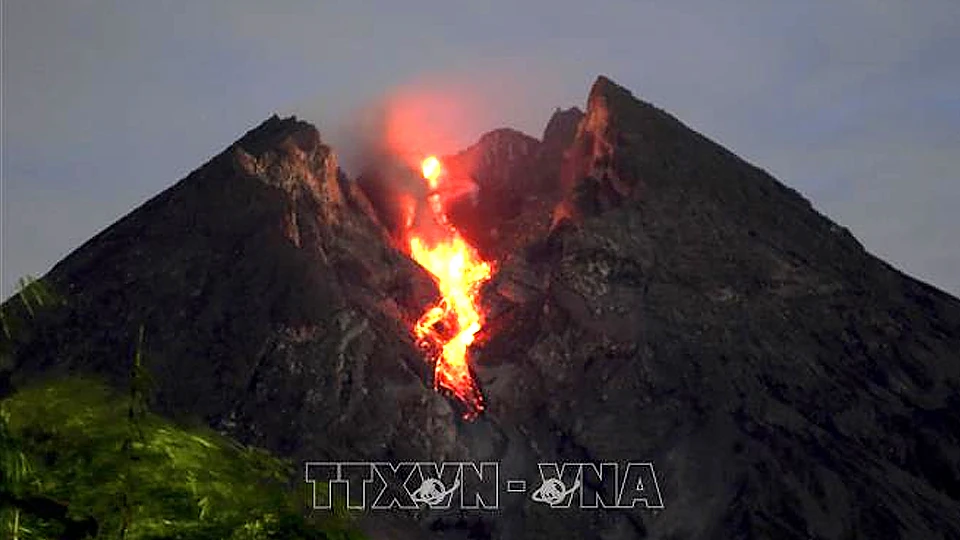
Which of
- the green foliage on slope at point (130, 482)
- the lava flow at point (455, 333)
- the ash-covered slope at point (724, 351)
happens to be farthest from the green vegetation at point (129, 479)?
the lava flow at point (455, 333)

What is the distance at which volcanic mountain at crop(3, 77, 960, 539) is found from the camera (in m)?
Answer: 143

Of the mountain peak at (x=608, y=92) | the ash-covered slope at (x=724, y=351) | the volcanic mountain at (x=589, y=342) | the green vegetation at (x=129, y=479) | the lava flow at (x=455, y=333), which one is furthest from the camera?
the mountain peak at (x=608, y=92)

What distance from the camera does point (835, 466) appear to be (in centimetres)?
14412

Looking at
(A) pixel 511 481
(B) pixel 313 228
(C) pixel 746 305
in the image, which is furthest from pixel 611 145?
(A) pixel 511 481

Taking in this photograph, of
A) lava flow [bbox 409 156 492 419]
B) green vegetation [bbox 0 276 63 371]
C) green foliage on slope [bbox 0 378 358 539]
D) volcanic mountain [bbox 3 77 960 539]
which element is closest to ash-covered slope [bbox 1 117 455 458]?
volcanic mountain [bbox 3 77 960 539]

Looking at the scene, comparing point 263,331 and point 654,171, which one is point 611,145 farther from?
point 263,331

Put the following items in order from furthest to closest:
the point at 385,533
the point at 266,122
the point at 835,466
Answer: the point at 266,122 < the point at 835,466 < the point at 385,533

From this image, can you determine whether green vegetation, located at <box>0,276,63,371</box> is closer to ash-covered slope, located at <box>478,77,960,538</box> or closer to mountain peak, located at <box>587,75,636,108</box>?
ash-covered slope, located at <box>478,77,960,538</box>

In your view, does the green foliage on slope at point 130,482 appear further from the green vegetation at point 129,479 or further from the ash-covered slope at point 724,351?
Result: the ash-covered slope at point 724,351

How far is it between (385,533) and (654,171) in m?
76.9

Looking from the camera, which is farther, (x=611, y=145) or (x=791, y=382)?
(x=611, y=145)

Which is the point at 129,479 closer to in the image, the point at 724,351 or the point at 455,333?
the point at 724,351

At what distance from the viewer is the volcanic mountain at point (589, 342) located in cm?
14288

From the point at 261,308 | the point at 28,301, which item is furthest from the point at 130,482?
the point at 261,308
